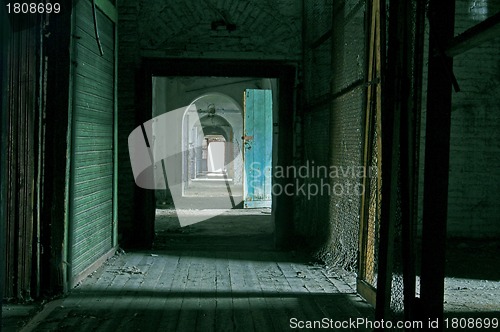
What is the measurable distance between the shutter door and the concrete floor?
32cm

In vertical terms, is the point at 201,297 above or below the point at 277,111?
below

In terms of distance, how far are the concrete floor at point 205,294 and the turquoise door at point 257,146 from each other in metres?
4.38

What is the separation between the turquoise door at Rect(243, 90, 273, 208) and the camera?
33.3 feet

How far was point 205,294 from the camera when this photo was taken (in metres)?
3.86

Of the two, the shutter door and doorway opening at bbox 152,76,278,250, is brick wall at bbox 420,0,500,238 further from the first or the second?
the shutter door

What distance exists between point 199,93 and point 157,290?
9422 mm

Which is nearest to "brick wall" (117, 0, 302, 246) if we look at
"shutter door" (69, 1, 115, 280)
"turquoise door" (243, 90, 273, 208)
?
"shutter door" (69, 1, 115, 280)

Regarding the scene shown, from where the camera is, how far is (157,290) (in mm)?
3959

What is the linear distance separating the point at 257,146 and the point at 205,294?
668 cm

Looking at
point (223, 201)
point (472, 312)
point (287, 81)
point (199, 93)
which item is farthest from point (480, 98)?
point (199, 93)

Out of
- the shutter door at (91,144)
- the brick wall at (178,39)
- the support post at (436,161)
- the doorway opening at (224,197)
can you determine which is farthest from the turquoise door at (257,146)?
the support post at (436,161)

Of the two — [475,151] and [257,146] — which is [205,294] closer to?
[475,151]

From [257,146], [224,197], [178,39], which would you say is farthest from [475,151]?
[224,197]

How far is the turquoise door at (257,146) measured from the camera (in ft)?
33.3
